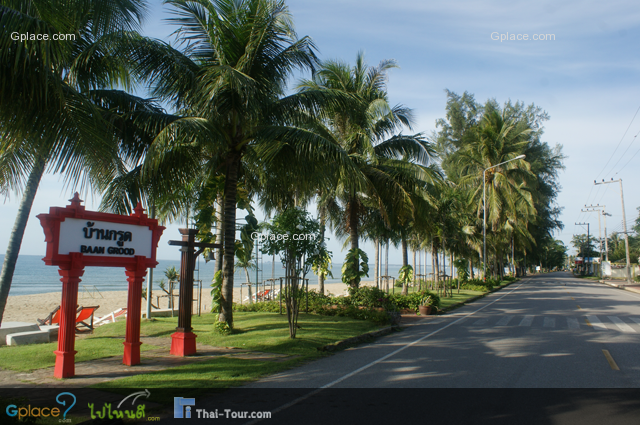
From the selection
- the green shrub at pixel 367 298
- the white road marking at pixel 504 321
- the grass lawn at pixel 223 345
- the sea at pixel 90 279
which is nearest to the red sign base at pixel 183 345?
the grass lawn at pixel 223 345

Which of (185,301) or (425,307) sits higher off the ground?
(185,301)

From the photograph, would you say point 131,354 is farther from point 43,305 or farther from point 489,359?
point 43,305

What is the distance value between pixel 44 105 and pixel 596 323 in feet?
55.6

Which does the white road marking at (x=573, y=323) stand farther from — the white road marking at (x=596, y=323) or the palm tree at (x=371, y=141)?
the palm tree at (x=371, y=141)

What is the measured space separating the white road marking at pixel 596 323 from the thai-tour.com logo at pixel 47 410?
14.5m

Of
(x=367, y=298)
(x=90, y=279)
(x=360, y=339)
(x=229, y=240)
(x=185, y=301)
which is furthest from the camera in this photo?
(x=90, y=279)

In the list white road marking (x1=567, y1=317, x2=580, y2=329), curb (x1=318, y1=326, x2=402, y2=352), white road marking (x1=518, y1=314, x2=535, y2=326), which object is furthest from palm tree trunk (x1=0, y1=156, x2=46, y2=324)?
white road marking (x1=567, y1=317, x2=580, y2=329)

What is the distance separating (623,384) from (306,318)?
392 inches

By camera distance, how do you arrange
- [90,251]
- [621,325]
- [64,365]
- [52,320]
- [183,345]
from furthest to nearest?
1. [52,320]
2. [621,325]
3. [183,345]
4. [90,251]
5. [64,365]

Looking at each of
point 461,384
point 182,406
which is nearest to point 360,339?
point 461,384

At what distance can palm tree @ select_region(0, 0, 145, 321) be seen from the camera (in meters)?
5.05

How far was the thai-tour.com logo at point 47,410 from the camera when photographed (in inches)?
188

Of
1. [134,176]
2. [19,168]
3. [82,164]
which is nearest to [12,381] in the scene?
[19,168]

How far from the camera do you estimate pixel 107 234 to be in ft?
27.1
